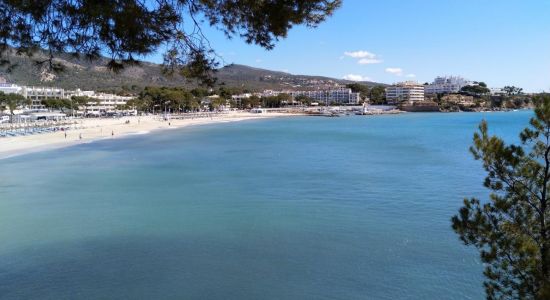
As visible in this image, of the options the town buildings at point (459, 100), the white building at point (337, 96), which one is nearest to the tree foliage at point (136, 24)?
the town buildings at point (459, 100)

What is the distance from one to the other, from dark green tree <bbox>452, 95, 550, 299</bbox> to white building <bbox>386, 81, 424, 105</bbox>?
147 meters

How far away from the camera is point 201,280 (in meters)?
9.26

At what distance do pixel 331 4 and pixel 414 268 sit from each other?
6.33 metres

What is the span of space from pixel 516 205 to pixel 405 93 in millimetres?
151610

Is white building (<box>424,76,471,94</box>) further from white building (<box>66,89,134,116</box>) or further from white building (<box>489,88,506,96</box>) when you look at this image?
white building (<box>66,89,134,116</box>)

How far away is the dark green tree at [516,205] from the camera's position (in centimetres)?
459

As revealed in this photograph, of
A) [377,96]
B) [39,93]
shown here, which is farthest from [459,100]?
[39,93]

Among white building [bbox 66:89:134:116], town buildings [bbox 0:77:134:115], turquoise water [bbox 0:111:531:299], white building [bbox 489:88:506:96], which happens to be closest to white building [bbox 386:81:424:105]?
white building [bbox 489:88:506:96]

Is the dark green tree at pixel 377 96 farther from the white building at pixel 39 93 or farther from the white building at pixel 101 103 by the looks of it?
the white building at pixel 39 93

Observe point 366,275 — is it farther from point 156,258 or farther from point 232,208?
point 232,208

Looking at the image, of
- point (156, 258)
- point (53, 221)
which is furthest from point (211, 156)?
point (156, 258)

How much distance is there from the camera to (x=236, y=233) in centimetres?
1255

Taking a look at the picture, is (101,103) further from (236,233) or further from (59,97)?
(236,233)

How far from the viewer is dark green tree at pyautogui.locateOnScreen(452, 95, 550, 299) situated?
15.0 feet
